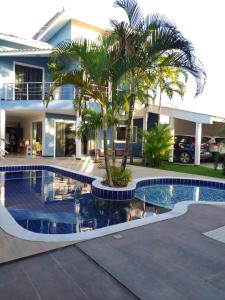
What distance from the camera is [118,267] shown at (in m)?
3.21

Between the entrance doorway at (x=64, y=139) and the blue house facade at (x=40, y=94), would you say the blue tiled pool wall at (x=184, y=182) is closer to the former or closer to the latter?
the blue house facade at (x=40, y=94)

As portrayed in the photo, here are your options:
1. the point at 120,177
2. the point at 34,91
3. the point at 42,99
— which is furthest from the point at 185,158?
the point at 34,91

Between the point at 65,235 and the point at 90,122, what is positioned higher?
the point at 90,122

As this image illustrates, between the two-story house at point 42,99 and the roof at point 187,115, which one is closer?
the roof at point 187,115

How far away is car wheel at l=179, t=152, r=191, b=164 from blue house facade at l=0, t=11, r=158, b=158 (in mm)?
2897

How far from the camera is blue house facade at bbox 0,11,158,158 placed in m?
14.5

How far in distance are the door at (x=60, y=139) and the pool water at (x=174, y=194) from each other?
8.78m

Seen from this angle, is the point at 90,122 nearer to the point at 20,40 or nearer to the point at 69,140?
the point at 69,140

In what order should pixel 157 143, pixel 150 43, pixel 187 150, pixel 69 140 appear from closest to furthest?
pixel 150 43 < pixel 157 143 < pixel 187 150 < pixel 69 140

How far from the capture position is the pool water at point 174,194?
7485 millimetres

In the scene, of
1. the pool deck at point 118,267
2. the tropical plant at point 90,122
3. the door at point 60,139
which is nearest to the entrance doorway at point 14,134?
the door at point 60,139

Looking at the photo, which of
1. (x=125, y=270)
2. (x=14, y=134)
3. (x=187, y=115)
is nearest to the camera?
(x=125, y=270)

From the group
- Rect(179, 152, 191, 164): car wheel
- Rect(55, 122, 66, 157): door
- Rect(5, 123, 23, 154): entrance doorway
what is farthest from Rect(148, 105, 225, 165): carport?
Rect(5, 123, 23, 154): entrance doorway

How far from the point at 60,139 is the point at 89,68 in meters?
10.5
